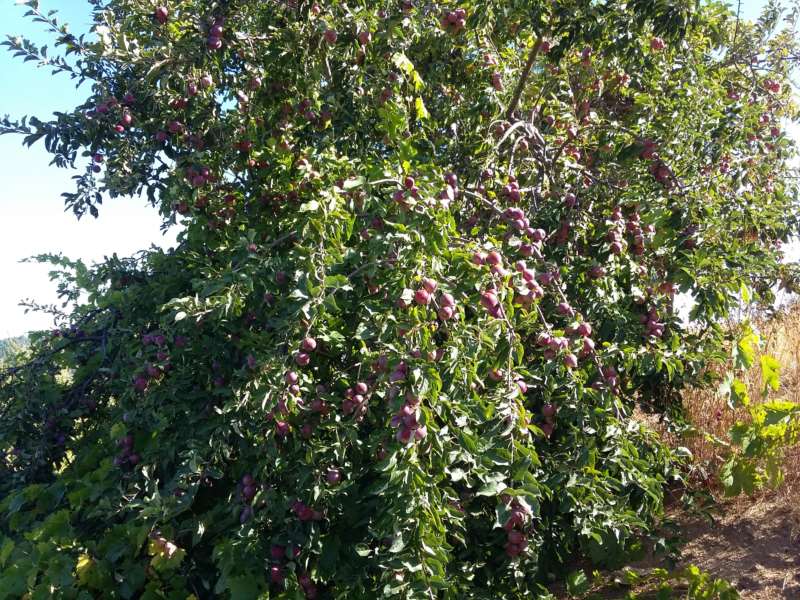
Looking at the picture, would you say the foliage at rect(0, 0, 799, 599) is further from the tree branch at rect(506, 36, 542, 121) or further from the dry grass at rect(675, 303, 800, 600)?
the dry grass at rect(675, 303, 800, 600)

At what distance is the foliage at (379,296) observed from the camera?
2.25 metres

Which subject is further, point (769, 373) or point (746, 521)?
point (769, 373)

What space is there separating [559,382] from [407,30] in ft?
5.42

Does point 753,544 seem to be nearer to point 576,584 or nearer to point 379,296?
point 576,584

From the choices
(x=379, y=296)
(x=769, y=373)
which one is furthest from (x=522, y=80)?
(x=769, y=373)

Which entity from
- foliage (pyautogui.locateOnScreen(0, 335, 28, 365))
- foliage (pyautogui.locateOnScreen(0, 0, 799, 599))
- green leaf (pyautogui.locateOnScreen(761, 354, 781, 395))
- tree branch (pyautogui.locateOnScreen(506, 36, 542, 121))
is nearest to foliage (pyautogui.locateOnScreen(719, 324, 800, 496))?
green leaf (pyautogui.locateOnScreen(761, 354, 781, 395))

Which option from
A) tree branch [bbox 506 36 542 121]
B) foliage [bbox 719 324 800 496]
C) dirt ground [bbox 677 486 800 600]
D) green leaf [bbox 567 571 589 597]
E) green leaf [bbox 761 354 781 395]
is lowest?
green leaf [bbox 567 571 589 597]

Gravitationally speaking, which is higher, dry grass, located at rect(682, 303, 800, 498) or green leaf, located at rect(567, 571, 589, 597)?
dry grass, located at rect(682, 303, 800, 498)

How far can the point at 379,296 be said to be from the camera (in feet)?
8.14

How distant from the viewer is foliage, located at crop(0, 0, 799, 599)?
2.25 meters

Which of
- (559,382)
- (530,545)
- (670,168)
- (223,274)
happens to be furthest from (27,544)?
(670,168)

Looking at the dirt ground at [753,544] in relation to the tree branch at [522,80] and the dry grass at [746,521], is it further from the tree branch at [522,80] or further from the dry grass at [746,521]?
the tree branch at [522,80]

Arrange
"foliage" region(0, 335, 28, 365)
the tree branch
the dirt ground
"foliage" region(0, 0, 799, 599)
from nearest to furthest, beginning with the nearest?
"foliage" region(0, 0, 799, 599)
the dirt ground
the tree branch
"foliage" region(0, 335, 28, 365)

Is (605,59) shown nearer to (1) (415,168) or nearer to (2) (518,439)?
(1) (415,168)
